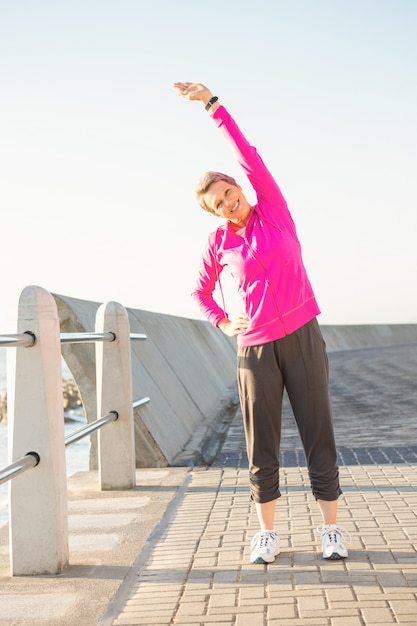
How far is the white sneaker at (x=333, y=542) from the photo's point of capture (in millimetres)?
4176

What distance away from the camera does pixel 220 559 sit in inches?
170

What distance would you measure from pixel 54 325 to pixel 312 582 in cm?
162

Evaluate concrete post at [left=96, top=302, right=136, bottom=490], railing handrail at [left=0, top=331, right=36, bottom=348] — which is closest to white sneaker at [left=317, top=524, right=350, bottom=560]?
railing handrail at [left=0, top=331, right=36, bottom=348]

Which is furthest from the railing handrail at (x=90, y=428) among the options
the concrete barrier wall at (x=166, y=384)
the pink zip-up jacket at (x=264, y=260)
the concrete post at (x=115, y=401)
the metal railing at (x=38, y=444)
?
the pink zip-up jacket at (x=264, y=260)

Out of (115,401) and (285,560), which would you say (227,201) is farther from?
(115,401)

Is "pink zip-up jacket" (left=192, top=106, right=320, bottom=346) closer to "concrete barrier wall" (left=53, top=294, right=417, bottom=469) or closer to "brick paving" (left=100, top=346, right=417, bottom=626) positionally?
"brick paving" (left=100, top=346, right=417, bottom=626)

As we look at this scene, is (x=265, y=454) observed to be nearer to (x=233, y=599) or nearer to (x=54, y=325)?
(x=233, y=599)

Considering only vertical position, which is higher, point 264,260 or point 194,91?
point 194,91

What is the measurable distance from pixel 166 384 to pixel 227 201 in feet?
16.2

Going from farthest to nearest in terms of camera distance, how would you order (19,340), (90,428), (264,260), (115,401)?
(115,401) → (90,428) → (264,260) → (19,340)

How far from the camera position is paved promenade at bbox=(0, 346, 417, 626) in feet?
11.7

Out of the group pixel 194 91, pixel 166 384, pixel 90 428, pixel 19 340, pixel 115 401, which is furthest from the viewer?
pixel 166 384

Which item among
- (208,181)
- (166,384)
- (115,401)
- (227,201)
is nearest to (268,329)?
(227,201)

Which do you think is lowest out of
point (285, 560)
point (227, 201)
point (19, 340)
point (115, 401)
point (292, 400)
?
point (285, 560)
